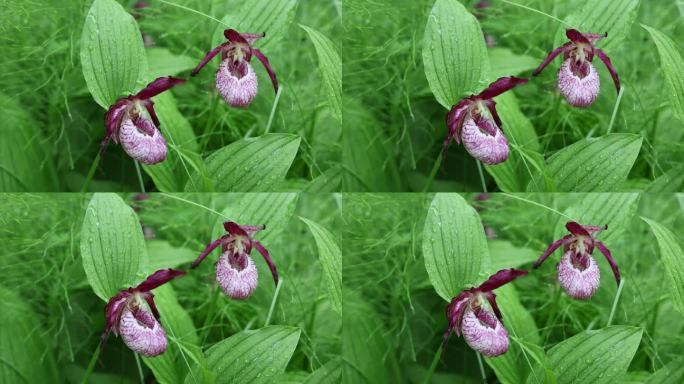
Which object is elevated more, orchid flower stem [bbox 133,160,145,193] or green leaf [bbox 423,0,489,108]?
green leaf [bbox 423,0,489,108]

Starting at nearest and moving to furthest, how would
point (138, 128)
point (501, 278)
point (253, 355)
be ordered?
point (501, 278) → point (138, 128) → point (253, 355)

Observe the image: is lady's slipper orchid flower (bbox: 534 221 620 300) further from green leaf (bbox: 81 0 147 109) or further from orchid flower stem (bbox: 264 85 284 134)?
green leaf (bbox: 81 0 147 109)

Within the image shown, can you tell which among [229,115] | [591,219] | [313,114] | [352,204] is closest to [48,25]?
[229,115]

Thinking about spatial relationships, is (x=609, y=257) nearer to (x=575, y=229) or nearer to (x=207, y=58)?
(x=575, y=229)

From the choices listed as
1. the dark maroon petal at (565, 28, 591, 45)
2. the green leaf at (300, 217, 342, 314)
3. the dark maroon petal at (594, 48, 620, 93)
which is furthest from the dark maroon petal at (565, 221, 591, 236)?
the green leaf at (300, 217, 342, 314)

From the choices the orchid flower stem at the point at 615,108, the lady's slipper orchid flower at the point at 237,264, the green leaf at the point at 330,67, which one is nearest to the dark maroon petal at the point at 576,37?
the orchid flower stem at the point at 615,108

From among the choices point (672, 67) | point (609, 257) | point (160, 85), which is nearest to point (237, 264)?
point (160, 85)
